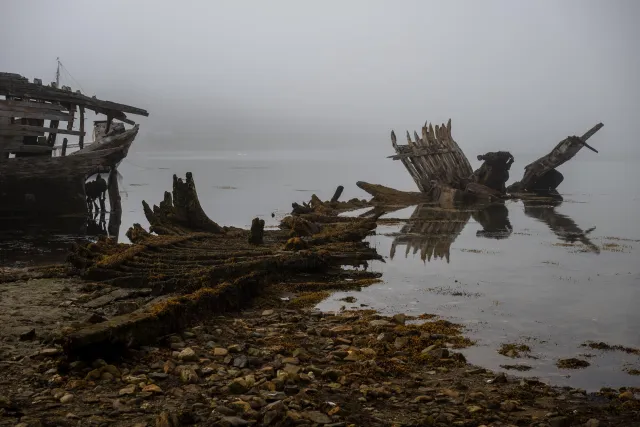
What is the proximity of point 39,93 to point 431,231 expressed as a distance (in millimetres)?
16805

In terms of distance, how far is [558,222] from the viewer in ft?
81.9

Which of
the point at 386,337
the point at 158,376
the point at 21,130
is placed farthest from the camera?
the point at 21,130

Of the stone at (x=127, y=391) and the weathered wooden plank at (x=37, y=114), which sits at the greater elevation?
the weathered wooden plank at (x=37, y=114)

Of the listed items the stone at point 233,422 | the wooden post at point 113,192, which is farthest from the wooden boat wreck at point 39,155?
the stone at point 233,422

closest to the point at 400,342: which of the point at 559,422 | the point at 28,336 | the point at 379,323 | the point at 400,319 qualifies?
the point at 379,323

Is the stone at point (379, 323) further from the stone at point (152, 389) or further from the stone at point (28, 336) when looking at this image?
the stone at point (28, 336)

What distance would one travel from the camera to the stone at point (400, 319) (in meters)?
9.20

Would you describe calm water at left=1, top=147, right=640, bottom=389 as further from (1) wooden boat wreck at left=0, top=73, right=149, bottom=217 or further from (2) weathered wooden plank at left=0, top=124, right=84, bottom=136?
(2) weathered wooden plank at left=0, top=124, right=84, bottom=136

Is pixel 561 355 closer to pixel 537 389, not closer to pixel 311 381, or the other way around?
pixel 537 389

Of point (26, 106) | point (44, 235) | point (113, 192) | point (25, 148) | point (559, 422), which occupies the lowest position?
point (44, 235)

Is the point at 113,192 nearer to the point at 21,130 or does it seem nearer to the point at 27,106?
the point at 21,130

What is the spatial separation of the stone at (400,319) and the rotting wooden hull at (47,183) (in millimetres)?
20527

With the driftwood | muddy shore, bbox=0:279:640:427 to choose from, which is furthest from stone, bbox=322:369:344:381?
the driftwood

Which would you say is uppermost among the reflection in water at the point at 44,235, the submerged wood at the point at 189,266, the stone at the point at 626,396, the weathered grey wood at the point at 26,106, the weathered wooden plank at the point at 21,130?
the weathered grey wood at the point at 26,106
